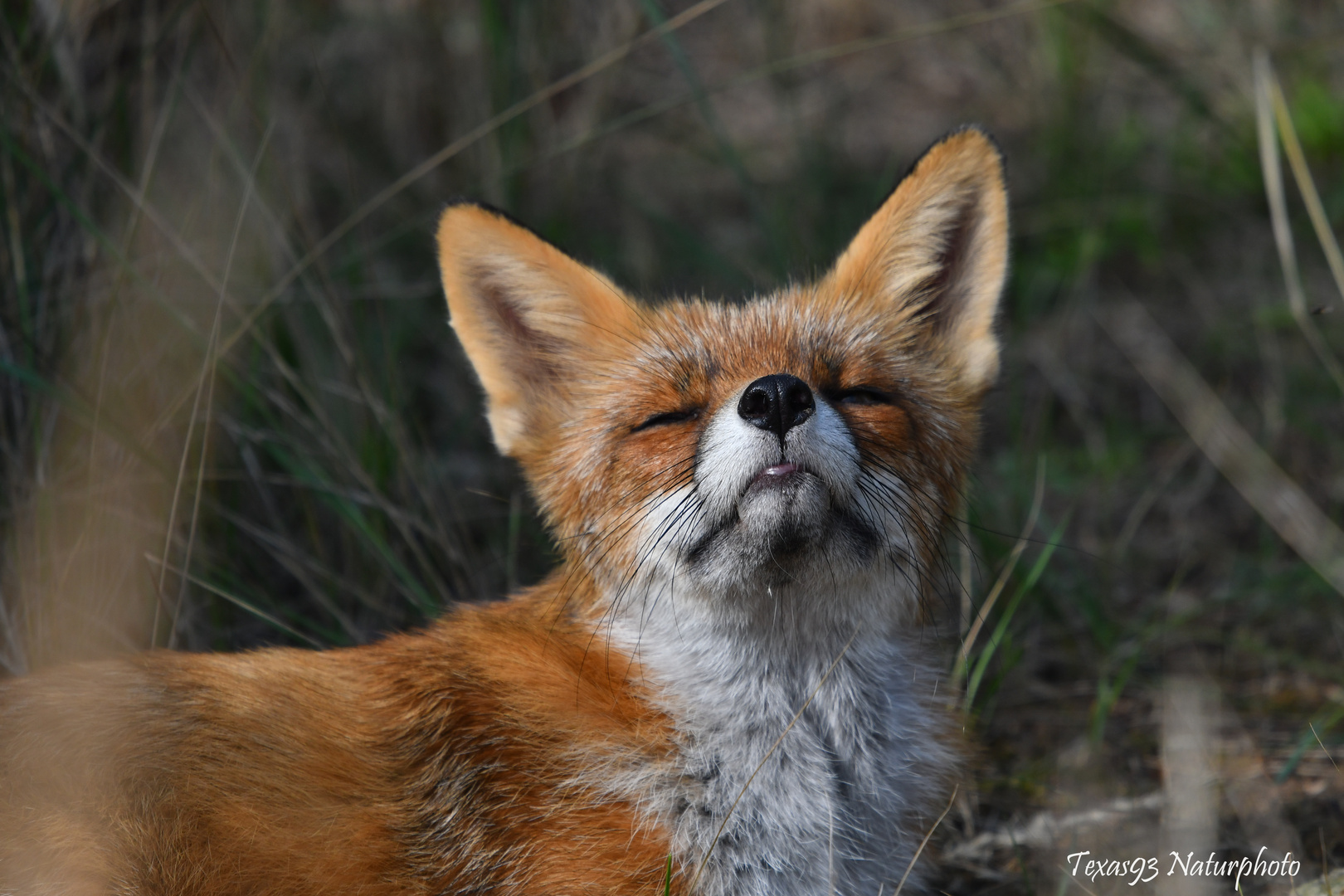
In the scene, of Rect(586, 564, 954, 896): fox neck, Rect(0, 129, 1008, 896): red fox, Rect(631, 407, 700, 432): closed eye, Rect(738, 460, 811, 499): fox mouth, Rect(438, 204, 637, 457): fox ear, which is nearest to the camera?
Rect(0, 129, 1008, 896): red fox

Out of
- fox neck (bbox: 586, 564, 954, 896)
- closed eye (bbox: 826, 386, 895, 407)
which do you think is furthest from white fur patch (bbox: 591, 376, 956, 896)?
closed eye (bbox: 826, 386, 895, 407)

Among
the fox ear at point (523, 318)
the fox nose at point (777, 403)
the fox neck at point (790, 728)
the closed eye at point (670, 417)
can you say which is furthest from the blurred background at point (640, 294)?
the fox nose at point (777, 403)

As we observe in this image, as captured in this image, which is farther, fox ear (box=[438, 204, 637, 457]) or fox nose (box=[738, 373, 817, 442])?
fox ear (box=[438, 204, 637, 457])

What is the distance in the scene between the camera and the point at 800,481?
3.05 m

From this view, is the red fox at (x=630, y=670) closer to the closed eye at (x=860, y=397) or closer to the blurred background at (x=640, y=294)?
the closed eye at (x=860, y=397)

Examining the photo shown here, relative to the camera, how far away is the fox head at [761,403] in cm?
314

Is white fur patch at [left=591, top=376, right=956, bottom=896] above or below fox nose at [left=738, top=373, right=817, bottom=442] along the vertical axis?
below

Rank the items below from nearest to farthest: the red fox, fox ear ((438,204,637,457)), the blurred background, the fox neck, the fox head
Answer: the red fox
the fox head
the fox neck
fox ear ((438,204,637,457))
the blurred background

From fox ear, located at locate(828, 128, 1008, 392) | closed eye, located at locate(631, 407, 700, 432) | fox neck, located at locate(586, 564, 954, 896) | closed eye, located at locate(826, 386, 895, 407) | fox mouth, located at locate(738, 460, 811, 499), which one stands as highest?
fox ear, located at locate(828, 128, 1008, 392)

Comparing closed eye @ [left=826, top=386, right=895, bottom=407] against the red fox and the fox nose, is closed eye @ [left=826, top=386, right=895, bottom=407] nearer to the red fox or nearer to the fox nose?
the red fox

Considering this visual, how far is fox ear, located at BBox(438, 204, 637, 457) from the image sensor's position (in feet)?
12.5

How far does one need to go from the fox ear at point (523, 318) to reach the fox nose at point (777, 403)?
3.66 feet

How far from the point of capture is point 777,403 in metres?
2.98

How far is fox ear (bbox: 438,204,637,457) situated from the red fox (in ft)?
0.04
